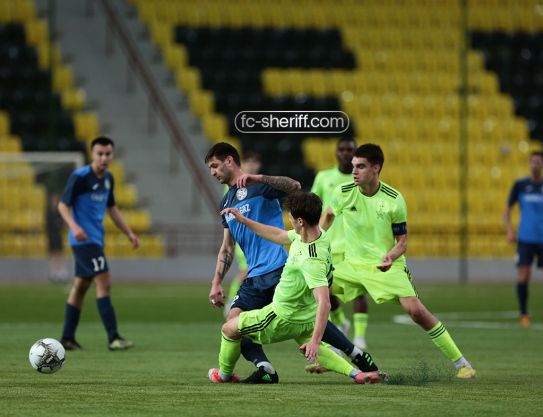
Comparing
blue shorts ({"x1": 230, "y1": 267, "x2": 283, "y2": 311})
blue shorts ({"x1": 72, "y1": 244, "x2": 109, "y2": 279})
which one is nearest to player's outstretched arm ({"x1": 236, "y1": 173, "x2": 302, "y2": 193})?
blue shorts ({"x1": 230, "y1": 267, "x2": 283, "y2": 311})

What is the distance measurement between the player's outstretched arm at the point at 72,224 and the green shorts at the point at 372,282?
110 inches

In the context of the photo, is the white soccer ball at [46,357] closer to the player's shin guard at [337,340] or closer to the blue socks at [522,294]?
the player's shin guard at [337,340]

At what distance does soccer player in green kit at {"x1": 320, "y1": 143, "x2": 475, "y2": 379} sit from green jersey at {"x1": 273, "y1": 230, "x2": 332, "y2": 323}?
3.77ft

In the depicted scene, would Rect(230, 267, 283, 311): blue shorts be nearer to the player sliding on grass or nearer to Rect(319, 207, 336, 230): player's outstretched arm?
the player sliding on grass

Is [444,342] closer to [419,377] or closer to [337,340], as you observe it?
[419,377]

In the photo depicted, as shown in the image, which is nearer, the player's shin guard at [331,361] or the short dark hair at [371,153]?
the player's shin guard at [331,361]

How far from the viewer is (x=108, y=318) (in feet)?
41.6

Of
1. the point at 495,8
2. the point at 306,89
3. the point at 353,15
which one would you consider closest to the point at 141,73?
the point at 306,89

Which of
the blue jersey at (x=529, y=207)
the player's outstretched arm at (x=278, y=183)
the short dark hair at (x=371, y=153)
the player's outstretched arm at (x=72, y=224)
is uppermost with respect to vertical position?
the short dark hair at (x=371, y=153)

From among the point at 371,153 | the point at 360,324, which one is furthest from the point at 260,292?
the point at 360,324

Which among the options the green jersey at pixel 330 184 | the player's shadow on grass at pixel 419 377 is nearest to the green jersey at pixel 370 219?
the player's shadow on grass at pixel 419 377

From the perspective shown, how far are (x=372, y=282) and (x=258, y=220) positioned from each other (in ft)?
4.84

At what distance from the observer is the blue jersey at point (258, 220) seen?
9359 millimetres

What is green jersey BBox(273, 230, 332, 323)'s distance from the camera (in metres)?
8.52
